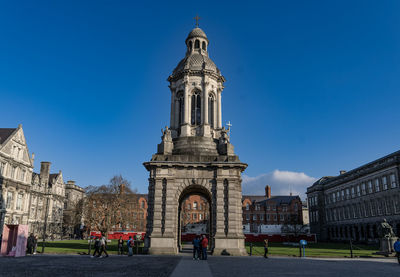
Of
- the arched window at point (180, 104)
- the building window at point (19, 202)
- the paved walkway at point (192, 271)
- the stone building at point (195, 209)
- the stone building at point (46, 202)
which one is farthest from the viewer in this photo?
the stone building at point (195, 209)

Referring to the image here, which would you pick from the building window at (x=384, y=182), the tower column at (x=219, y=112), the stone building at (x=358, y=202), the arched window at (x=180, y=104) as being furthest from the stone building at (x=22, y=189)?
the building window at (x=384, y=182)

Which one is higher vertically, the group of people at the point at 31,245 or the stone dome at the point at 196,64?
the stone dome at the point at 196,64

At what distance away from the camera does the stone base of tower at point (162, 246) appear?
24.6 m

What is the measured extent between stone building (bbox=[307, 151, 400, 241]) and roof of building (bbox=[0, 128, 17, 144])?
67.2 metres

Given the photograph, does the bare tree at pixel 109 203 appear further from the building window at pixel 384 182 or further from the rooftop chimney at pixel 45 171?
the building window at pixel 384 182

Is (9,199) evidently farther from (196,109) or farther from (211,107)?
(211,107)

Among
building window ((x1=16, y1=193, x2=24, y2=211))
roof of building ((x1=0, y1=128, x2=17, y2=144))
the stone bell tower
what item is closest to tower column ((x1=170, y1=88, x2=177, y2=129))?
the stone bell tower

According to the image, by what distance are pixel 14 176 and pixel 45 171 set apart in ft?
64.2

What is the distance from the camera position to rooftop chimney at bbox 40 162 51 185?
237ft

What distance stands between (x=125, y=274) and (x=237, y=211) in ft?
45.6

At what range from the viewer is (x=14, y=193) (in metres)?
54.0

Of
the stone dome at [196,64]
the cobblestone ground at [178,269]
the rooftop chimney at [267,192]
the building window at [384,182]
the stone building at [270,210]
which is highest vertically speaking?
the stone dome at [196,64]

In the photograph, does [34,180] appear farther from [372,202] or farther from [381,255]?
[372,202]

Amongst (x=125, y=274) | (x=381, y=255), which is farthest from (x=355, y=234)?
(x=125, y=274)
